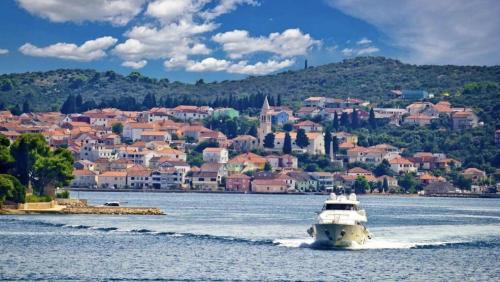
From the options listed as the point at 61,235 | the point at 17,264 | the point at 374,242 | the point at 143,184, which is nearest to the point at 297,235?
the point at 374,242

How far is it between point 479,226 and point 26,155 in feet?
124

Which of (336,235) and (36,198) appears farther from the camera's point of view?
(36,198)

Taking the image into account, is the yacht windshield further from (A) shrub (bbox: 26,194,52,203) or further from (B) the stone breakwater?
(B) the stone breakwater

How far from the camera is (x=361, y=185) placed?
627 ft

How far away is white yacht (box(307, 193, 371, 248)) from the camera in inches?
2469

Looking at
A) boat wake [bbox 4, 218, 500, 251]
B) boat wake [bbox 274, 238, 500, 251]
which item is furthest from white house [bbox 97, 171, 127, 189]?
boat wake [bbox 274, 238, 500, 251]

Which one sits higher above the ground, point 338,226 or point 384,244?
point 338,226

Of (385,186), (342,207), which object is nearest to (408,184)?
(385,186)

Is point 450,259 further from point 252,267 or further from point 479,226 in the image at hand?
point 479,226

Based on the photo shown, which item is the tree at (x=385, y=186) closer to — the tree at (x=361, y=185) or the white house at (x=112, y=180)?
the tree at (x=361, y=185)

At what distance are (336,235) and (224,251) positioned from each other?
611 cm

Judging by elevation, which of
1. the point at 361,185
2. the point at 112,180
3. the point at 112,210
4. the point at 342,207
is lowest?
the point at 342,207

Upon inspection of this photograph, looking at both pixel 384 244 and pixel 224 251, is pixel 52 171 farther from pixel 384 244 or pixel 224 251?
pixel 384 244

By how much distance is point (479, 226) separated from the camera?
308 ft
